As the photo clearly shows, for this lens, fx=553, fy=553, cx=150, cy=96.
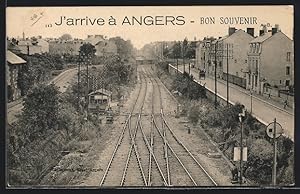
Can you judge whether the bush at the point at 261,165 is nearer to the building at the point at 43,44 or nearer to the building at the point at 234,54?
the building at the point at 234,54

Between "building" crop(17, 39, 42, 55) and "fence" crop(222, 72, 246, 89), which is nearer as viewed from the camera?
"building" crop(17, 39, 42, 55)

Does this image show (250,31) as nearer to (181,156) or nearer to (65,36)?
(181,156)

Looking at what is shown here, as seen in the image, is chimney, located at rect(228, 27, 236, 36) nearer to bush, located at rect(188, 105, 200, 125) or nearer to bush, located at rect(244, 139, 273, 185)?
bush, located at rect(188, 105, 200, 125)

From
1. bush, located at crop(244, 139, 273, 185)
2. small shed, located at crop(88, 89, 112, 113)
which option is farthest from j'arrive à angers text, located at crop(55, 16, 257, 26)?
bush, located at crop(244, 139, 273, 185)

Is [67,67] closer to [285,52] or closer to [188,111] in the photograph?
[188,111]

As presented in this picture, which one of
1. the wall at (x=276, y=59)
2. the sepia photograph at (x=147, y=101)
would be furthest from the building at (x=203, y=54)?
the wall at (x=276, y=59)

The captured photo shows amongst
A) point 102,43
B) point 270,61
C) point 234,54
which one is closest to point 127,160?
point 102,43
